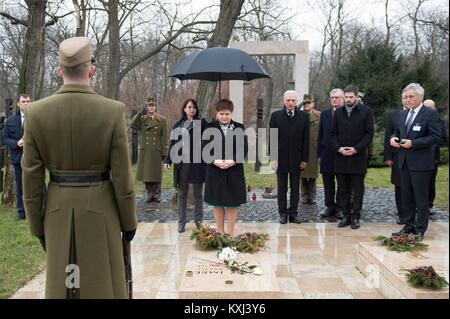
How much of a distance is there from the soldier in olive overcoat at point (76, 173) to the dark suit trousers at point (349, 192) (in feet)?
15.1

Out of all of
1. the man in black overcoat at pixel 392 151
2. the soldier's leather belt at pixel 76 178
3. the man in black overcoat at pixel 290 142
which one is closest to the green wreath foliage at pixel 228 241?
the man in black overcoat at pixel 290 142

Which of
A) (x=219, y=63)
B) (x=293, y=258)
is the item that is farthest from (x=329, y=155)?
(x=219, y=63)

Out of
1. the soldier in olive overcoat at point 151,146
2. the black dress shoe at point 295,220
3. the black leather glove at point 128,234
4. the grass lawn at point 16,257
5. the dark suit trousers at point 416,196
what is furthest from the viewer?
the soldier in olive overcoat at point 151,146

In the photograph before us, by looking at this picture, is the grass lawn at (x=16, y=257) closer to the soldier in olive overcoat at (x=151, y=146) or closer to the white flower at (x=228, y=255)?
the white flower at (x=228, y=255)

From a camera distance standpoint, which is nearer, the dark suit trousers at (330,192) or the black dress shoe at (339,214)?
the black dress shoe at (339,214)

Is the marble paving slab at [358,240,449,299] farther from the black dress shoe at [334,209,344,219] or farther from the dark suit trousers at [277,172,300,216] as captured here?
the black dress shoe at [334,209,344,219]

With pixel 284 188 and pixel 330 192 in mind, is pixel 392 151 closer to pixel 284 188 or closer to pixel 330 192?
pixel 330 192

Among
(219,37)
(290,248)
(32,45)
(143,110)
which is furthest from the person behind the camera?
(143,110)

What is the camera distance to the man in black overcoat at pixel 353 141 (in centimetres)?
627

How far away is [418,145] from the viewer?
17.2 feet

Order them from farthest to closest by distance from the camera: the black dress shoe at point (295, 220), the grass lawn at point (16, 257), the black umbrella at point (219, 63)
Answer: the black dress shoe at point (295, 220), the black umbrella at point (219, 63), the grass lawn at point (16, 257)

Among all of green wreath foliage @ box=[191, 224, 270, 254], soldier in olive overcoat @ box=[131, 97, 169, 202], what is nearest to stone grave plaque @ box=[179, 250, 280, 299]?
green wreath foliage @ box=[191, 224, 270, 254]

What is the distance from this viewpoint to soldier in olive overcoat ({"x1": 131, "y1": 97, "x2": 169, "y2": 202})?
849 cm

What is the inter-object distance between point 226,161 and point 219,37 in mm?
4047
